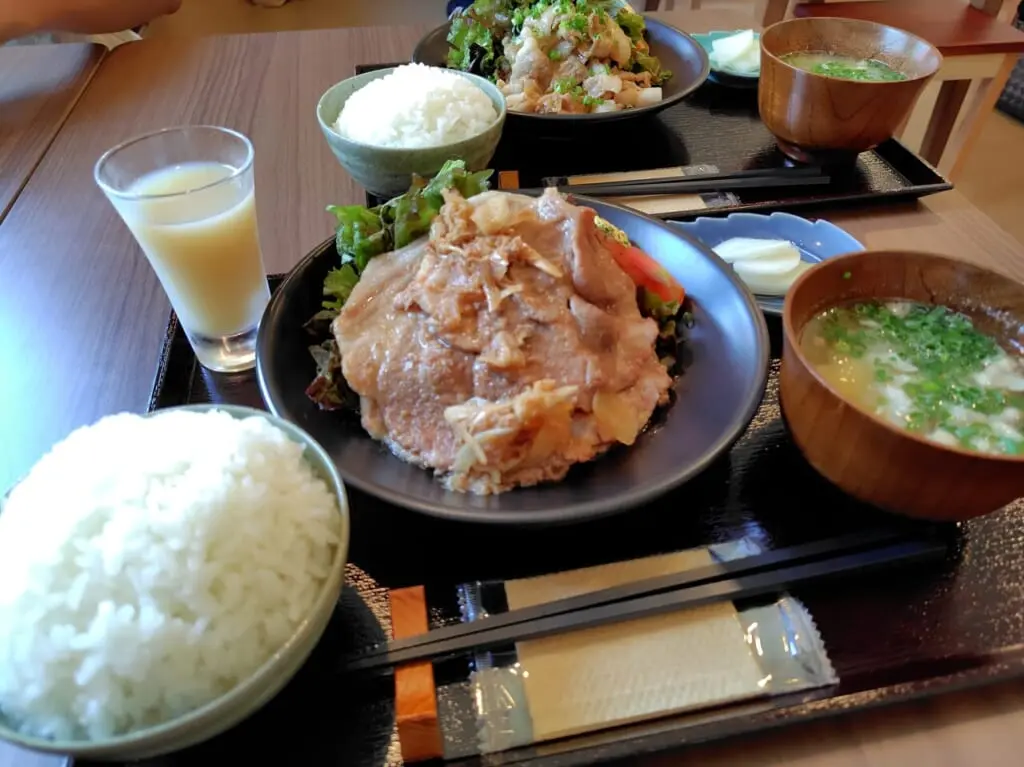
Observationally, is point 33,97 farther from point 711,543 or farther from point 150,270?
point 711,543

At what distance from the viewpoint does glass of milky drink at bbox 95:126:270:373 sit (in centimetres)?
156

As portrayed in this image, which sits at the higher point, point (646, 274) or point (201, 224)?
point (201, 224)

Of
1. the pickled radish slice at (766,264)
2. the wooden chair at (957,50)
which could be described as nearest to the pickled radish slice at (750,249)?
the pickled radish slice at (766,264)

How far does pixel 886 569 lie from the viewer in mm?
1303

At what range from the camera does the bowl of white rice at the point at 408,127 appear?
6.93 ft

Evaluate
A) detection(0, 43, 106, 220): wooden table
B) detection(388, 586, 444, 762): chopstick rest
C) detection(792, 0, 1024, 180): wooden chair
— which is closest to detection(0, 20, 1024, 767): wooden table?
detection(0, 43, 106, 220): wooden table

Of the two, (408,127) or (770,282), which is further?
(408,127)

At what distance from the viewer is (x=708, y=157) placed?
2.66 m

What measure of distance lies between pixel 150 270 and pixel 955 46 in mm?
4472

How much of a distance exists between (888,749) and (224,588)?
1.07 meters

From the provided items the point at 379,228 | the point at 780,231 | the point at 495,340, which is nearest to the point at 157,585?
the point at 495,340

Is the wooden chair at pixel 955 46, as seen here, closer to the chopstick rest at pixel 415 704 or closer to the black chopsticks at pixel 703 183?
the black chopsticks at pixel 703 183

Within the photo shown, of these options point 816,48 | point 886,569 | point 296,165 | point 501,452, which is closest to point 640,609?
point 501,452

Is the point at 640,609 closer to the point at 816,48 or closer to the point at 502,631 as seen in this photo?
the point at 502,631
